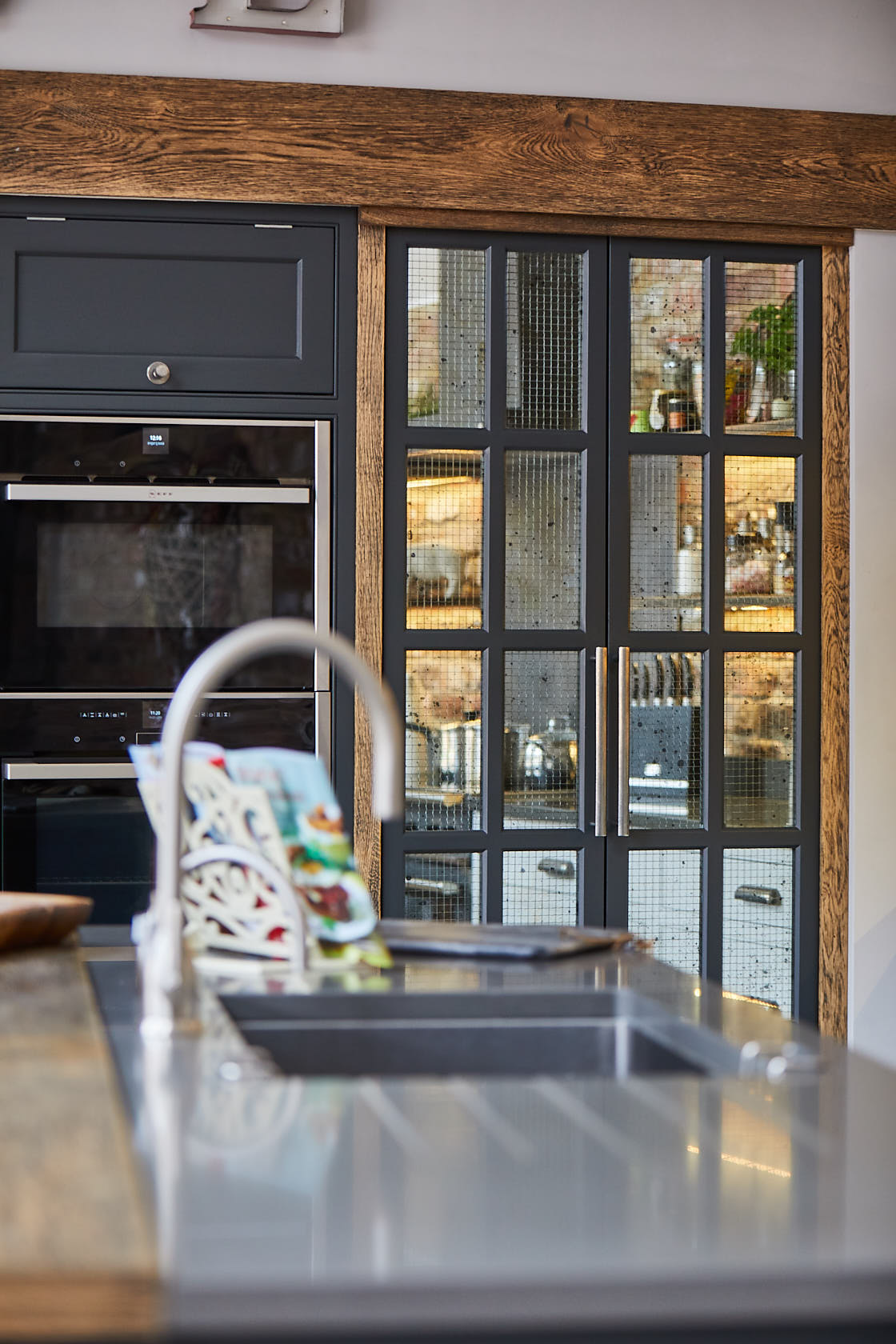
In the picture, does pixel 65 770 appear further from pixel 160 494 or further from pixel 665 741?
pixel 665 741

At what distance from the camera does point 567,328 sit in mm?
3252

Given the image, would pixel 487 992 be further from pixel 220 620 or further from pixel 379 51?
pixel 379 51

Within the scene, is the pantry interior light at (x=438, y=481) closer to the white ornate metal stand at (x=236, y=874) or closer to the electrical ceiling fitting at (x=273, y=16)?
the electrical ceiling fitting at (x=273, y=16)

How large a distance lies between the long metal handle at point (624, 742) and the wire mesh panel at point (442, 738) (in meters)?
0.32

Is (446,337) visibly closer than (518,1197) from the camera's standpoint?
No

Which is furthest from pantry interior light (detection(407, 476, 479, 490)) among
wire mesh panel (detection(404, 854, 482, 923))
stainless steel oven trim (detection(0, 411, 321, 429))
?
wire mesh panel (detection(404, 854, 482, 923))

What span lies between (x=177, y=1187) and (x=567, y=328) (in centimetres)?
268

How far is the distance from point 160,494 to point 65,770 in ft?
2.07

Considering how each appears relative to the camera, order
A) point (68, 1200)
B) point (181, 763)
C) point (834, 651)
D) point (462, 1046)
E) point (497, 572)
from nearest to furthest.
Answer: point (68, 1200)
point (181, 763)
point (462, 1046)
point (497, 572)
point (834, 651)

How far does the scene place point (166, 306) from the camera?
3.12m

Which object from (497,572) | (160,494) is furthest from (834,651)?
(160,494)

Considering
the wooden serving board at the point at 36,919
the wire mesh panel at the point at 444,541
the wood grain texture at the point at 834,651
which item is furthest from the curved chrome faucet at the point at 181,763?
the wood grain texture at the point at 834,651

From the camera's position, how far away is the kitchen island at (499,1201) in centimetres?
73

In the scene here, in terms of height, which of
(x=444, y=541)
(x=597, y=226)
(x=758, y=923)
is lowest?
(x=758, y=923)
